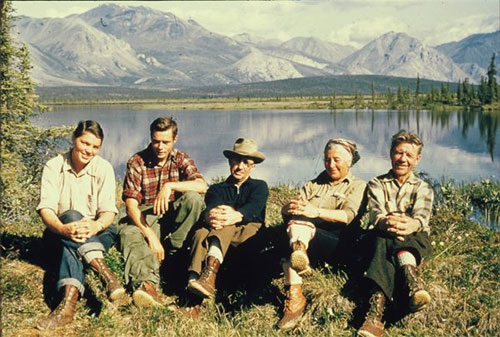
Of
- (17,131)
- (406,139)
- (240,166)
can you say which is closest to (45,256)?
(240,166)

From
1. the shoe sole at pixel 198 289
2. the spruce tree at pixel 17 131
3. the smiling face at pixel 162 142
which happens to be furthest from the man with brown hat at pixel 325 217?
the spruce tree at pixel 17 131

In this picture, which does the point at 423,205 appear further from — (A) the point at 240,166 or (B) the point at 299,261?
(A) the point at 240,166

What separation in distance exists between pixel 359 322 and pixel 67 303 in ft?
9.92

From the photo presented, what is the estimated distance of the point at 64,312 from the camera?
4.98 m

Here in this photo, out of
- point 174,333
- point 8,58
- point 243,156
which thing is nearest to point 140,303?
point 174,333

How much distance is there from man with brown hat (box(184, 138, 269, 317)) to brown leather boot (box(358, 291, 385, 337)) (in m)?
Answer: 1.53

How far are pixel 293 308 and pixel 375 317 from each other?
849 millimetres

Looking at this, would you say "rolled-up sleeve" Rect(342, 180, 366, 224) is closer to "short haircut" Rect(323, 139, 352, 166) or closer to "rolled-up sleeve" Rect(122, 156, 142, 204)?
"short haircut" Rect(323, 139, 352, 166)

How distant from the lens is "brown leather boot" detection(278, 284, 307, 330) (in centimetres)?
511

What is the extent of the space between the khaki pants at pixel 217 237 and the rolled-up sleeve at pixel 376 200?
53.0 inches

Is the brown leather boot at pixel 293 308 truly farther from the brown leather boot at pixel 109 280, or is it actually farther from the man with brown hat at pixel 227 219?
the brown leather boot at pixel 109 280

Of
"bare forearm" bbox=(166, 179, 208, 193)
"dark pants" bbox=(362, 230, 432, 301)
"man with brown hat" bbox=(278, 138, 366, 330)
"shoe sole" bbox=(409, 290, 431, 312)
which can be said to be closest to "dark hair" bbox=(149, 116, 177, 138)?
"bare forearm" bbox=(166, 179, 208, 193)

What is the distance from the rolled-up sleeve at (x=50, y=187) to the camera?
5227mm

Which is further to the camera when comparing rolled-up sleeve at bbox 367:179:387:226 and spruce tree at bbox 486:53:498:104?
spruce tree at bbox 486:53:498:104
